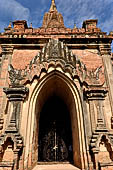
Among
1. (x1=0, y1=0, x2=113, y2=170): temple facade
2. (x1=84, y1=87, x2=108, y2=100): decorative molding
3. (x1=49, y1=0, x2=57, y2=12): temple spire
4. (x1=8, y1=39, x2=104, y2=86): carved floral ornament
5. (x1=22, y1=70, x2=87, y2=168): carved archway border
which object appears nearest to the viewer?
(x1=0, y1=0, x2=113, y2=170): temple facade

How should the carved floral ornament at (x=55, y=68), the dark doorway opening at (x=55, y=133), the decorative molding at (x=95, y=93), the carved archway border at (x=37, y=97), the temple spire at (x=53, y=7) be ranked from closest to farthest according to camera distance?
the carved archway border at (x=37, y=97), the decorative molding at (x=95, y=93), the carved floral ornament at (x=55, y=68), the dark doorway opening at (x=55, y=133), the temple spire at (x=53, y=7)

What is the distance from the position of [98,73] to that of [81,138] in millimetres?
3669

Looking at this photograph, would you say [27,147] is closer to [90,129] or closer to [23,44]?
[90,129]

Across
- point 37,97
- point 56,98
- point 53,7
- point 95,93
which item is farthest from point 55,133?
point 53,7

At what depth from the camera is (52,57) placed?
311 inches

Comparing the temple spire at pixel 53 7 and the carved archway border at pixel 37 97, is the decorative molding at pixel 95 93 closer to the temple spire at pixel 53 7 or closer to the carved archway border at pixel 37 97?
the carved archway border at pixel 37 97

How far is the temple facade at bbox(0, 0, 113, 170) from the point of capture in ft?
19.3

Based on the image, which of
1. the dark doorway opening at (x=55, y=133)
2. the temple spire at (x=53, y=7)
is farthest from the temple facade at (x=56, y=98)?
the temple spire at (x=53, y=7)

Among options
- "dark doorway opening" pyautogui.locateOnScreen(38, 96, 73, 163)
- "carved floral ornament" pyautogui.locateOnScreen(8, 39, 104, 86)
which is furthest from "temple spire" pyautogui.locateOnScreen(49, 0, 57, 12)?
"dark doorway opening" pyautogui.locateOnScreen(38, 96, 73, 163)

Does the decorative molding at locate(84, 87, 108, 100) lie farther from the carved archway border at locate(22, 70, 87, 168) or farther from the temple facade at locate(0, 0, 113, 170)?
the carved archway border at locate(22, 70, 87, 168)

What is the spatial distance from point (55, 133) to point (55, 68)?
4.31 meters

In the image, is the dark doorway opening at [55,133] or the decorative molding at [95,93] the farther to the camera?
the dark doorway opening at [55,133]

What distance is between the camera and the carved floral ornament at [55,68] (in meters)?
7.26

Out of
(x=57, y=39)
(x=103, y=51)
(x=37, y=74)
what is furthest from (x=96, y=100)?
(x=57, y=39)
